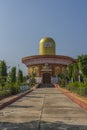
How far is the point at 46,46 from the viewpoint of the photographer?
3039 inches

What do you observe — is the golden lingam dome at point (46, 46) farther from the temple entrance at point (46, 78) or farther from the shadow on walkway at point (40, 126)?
the shadow on walkway at point (40, 126)

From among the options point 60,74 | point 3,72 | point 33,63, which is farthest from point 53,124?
point 33,63

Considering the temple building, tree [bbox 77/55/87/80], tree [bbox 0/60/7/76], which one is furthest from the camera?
the temple building

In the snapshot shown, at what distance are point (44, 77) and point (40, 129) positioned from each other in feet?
204

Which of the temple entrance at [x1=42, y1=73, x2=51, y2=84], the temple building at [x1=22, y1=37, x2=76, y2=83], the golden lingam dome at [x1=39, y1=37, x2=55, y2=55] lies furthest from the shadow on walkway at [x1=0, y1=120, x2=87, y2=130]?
the golden lingam dome at [x1=39, y1=37, x2=55, y2=55]

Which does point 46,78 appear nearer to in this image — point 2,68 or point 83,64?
point 2,68

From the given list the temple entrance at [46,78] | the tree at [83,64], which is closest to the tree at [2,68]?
the tree at [83,64]

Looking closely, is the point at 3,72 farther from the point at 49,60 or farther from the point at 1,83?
the point at 49,60

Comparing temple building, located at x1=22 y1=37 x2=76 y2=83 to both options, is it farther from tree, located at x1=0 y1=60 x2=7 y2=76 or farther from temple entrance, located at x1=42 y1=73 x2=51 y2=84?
tree, located at x1=0 y1=60 x2=7 y2=76

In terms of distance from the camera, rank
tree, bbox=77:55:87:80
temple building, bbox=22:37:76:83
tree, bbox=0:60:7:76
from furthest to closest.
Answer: temple building, bbox=22:37:76:83, tree, bbox=0:60:7:76, tree, bbox=77:55:87:80

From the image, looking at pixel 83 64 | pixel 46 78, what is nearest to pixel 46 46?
pixel 46 78

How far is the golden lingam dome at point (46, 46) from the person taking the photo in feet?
252

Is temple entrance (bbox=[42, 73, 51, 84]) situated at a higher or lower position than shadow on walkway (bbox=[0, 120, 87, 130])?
higher

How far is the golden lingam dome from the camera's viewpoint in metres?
76.8
